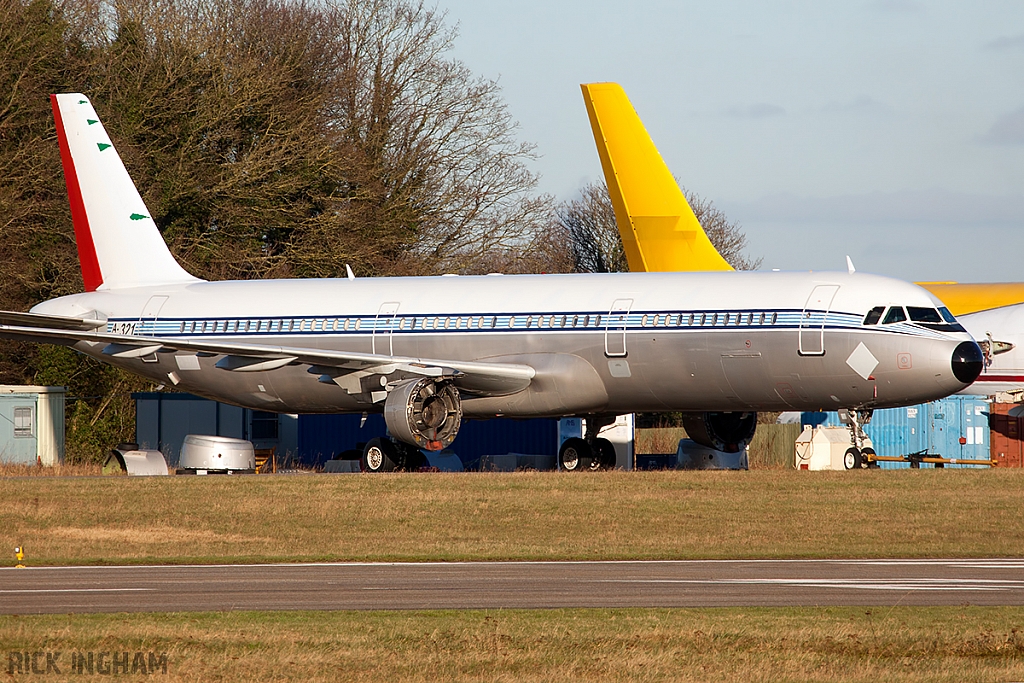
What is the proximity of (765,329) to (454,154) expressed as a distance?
39.3 m

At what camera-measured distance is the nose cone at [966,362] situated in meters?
31.8

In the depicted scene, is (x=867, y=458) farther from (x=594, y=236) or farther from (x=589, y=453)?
(x=594, y=236)

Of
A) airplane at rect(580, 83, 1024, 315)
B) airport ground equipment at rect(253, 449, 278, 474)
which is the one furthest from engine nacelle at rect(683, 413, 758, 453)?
airport ground equipment at rect(253, 449, 278, 474)

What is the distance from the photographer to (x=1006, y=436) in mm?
47781

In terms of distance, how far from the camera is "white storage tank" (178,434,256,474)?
40.1 m

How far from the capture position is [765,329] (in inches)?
1294

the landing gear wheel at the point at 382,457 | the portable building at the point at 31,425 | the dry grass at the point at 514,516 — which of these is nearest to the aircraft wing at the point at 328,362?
the landing gear wheel at the point at 382,457

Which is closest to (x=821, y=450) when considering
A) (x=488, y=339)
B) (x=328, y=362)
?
(x=488, y=339)

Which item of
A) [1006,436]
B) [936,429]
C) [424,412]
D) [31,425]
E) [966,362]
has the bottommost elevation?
[1006,436]

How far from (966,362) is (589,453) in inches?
435

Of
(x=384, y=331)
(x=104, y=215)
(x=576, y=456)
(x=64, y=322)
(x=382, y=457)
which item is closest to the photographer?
(x=384, y=331)

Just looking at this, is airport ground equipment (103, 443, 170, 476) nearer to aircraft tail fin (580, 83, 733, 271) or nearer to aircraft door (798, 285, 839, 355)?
aircraft tail fin (580, 83, 733, 271)

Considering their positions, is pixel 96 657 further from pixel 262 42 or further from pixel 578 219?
pixel 578 219

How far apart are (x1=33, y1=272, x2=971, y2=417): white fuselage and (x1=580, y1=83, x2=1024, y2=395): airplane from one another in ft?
27.2
